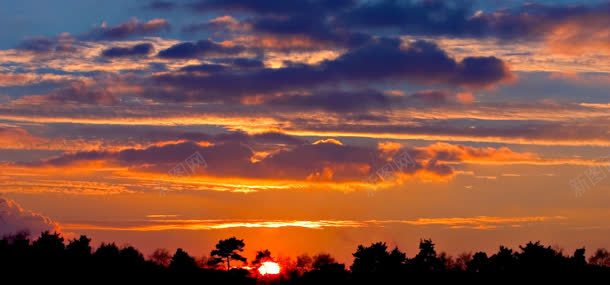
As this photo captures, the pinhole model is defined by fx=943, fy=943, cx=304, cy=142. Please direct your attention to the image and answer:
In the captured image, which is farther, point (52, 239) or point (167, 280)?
point (52, 239)

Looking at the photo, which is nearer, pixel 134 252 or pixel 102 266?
pixel 102 266

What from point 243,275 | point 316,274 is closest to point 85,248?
point 243,275

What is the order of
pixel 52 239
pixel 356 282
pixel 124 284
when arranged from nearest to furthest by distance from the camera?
pixel 124 284, pixel 356 282, pixel 52 239

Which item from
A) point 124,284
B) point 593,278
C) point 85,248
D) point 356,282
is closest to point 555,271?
point 593,278

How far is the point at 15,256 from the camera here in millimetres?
168750

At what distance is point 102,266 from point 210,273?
22.2 m

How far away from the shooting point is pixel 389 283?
589ft

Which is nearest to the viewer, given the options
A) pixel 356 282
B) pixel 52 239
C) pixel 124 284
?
pixel 124 284

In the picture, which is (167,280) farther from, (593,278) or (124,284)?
(593,278)

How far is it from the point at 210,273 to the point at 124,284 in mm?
20990

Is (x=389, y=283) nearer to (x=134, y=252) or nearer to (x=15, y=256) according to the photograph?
(x=134, y=252)

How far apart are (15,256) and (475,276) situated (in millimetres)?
91458

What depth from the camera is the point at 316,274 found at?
625ft

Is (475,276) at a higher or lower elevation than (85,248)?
lower
